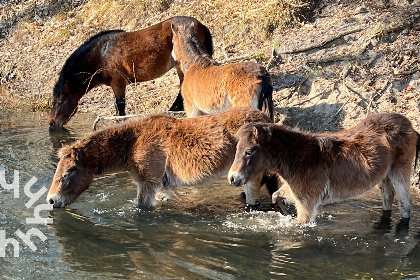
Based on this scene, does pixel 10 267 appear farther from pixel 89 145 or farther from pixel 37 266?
pixel 89 145

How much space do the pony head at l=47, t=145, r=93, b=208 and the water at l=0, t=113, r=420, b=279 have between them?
1.05 feet

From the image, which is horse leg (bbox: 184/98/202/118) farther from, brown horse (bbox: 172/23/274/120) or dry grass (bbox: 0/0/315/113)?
dry grass (bbox: 0/0/315/113)

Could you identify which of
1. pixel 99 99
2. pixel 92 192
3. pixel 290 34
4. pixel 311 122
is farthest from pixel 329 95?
pixel 99 99

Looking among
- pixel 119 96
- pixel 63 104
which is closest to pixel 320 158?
pixel 119 96

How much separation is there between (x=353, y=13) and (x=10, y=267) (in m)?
9.26

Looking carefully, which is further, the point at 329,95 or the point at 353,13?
the point at 353,13

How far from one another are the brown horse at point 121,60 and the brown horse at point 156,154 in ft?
13.1

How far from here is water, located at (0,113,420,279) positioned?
246 inches

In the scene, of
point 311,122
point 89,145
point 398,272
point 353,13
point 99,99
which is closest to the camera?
point 398,272

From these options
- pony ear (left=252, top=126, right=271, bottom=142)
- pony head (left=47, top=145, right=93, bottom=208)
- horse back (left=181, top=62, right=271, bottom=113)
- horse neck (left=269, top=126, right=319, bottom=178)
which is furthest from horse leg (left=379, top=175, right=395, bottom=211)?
pony head (left=47, top=145, right=93, bottom=208)

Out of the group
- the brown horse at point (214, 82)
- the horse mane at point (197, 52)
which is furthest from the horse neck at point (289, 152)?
the horse mane at point (197, 52)

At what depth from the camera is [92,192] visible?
8.96 meters

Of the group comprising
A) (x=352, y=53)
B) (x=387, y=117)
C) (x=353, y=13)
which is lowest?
(x=387, y=117)

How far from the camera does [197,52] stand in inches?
435
